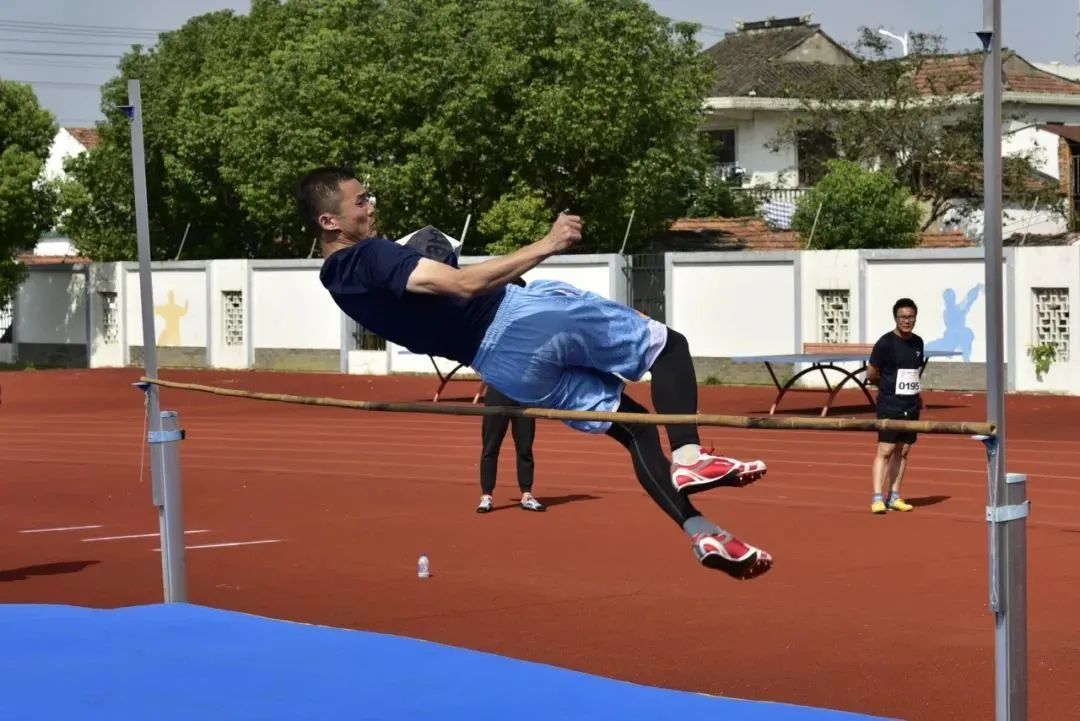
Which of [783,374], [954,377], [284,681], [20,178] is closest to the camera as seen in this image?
[284,681]

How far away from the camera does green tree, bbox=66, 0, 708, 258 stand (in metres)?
30.4

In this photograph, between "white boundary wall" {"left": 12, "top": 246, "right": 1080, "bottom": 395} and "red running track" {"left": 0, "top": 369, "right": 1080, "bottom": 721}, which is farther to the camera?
"white boundary wall" {"left": 12, "top": 246, "right": 1080, "bottom": 395}

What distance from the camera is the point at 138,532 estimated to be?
11711 mm

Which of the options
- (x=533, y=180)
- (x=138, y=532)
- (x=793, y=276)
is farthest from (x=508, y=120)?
(x=138, y=532)

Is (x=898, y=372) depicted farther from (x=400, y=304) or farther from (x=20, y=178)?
(x=20, y=178)

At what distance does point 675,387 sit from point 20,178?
30.1m

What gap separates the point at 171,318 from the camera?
34.2 meters

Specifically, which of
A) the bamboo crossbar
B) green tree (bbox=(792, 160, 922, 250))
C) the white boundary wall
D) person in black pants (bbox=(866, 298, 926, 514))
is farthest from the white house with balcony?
the bamboo crossbar

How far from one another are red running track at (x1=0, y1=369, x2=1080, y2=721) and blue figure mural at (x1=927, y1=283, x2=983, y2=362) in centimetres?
433

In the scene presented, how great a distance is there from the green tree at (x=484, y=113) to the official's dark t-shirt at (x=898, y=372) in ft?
60.2

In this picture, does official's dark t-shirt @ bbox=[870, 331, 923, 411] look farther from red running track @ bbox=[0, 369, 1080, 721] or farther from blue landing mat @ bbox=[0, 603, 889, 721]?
blue landing mat @ bbox=[0, 603, 889, 721]

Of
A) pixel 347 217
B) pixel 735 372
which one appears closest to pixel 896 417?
pixel 347 217

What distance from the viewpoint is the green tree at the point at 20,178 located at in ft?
110

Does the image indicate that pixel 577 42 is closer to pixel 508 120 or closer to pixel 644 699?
pixel 508 120
